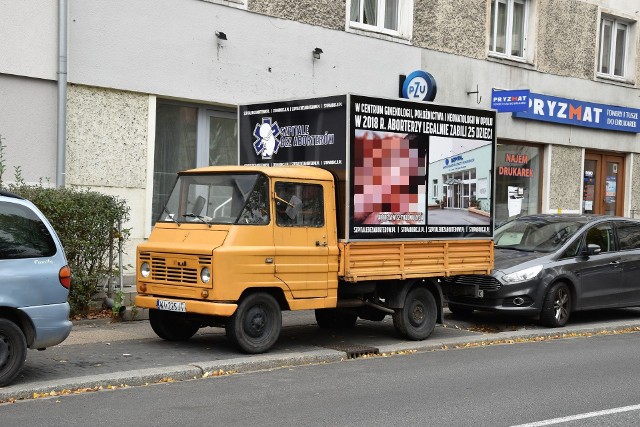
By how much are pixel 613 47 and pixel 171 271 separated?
18.4 meters

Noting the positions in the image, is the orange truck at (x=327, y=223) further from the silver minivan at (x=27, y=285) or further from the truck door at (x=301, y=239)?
the silver minivan at (x=27, y=285)

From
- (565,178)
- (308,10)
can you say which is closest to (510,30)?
(565,178)

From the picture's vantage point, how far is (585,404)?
25.3ft

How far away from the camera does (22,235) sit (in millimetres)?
8125

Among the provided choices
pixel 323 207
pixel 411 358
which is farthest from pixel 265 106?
pixel 411 358

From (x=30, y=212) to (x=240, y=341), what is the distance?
2.71 meters

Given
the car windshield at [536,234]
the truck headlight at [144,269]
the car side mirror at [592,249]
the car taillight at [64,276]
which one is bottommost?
the truck headlight at [144,269]

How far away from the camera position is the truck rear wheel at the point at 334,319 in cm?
1202

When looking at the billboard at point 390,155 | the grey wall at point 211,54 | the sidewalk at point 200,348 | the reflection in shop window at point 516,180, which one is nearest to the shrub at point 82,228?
the sidewalk at point 200,348

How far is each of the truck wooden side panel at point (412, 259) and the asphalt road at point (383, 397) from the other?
1.09 m

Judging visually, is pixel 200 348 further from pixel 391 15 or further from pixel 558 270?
pixel 391 15

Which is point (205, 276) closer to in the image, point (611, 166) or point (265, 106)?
point (265, 106)

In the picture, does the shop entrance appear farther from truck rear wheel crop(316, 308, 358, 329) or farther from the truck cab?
the truck cab

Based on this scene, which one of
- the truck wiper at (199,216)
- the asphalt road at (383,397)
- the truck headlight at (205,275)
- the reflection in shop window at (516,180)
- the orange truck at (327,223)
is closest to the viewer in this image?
the asphalt road at (383,397)
